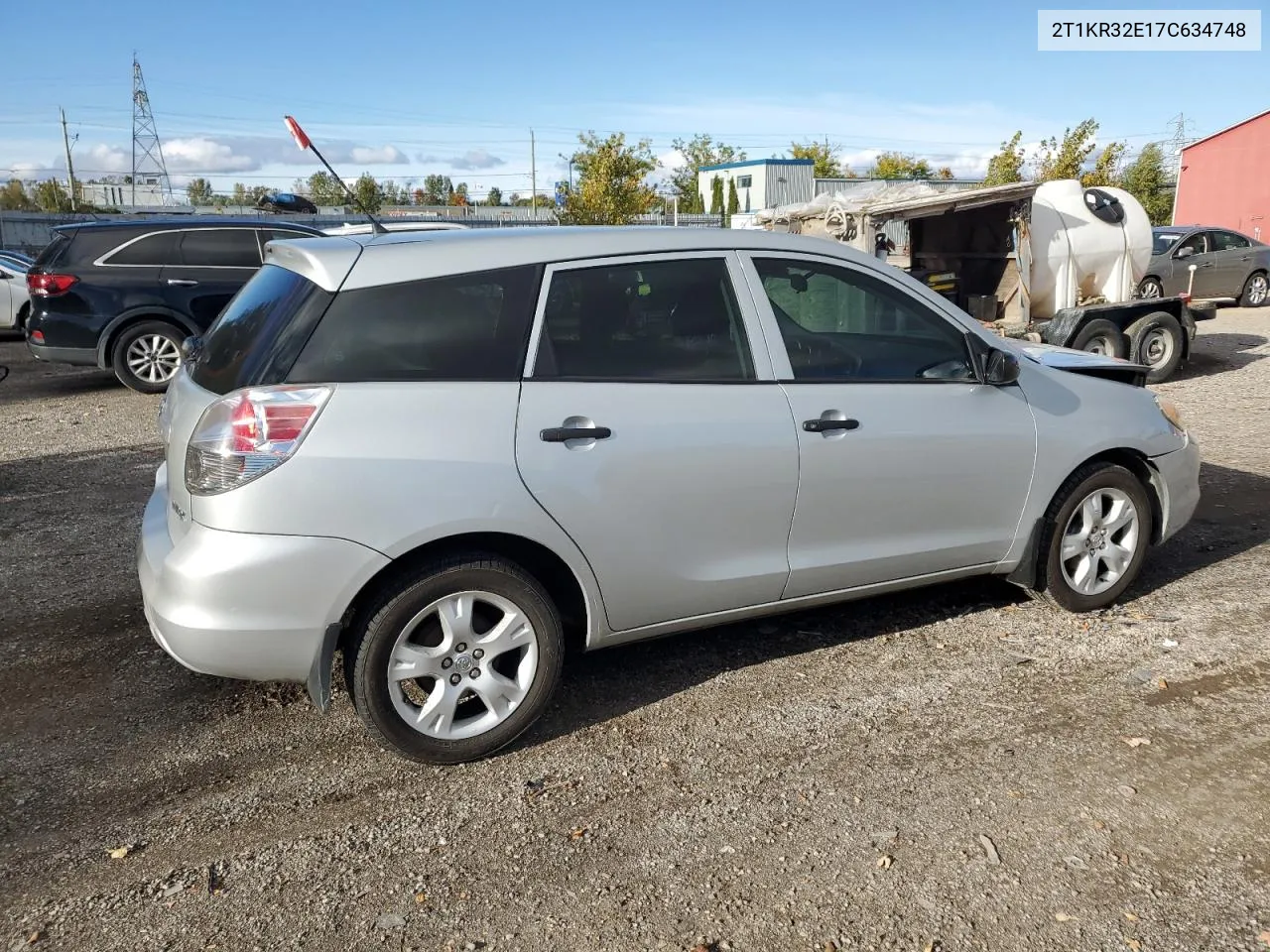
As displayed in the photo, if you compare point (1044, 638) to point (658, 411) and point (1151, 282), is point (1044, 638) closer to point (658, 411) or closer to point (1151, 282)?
point (658, 411)

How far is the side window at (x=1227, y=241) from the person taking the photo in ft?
63.3

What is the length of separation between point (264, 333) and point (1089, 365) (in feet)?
12.2

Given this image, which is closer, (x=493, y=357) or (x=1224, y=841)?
(x=1224, y=841)

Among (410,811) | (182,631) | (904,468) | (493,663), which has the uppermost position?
(904,468)

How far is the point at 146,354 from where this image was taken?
1130cm

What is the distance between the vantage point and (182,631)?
3248 millimetres

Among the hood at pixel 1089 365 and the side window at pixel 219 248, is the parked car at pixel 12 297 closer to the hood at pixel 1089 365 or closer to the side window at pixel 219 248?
the side window at pixel 219 248

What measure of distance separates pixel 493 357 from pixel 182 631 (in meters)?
1.34

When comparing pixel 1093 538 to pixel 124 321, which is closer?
pixel 1093 538

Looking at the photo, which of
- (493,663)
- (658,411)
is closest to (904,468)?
(658,411)

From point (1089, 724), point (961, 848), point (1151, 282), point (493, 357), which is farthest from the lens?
point (1151, 282)

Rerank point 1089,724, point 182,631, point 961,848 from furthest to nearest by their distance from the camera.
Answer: point 1089,724 < point 182,631 < point 961,848

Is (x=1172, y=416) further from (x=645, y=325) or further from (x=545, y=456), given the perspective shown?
(x=545, y=456)

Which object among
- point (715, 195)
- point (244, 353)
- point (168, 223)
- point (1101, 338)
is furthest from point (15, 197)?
point (244, 353)
